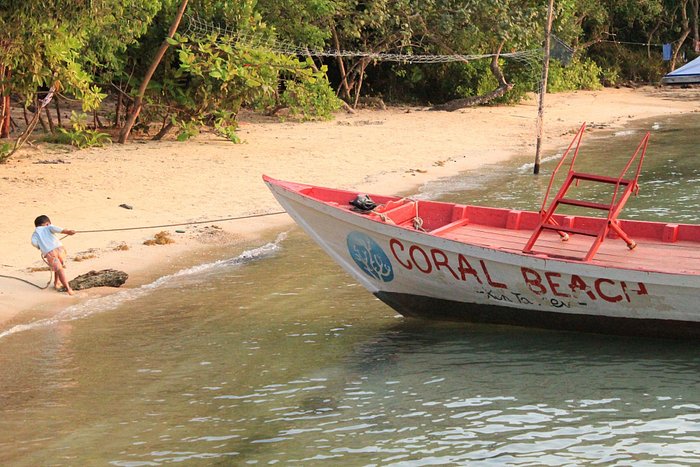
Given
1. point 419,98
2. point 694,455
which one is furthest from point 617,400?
point 419,98

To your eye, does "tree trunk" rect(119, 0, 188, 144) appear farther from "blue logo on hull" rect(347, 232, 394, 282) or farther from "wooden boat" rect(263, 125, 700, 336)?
"blue logo on hull" rect(347, 232, 394, 282)

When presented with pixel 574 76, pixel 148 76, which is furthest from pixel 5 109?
pixel 574 76

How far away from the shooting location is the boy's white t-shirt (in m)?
10.6

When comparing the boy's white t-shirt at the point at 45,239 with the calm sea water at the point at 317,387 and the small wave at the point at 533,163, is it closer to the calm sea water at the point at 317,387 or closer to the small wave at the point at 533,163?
the calm sea water at the point at 317,387

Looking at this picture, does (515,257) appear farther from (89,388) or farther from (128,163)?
(128,163)

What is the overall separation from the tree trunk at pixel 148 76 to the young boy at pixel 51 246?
8.55 metres

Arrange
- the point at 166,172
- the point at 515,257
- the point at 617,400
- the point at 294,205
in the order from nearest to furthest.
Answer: the point at 617,400
the point at 515,257
the point at 294,205
the point at 166,172

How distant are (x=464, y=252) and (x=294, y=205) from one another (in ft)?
6.44

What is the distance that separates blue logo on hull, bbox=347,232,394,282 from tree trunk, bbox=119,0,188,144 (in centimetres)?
999

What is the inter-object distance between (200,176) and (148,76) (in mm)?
3508

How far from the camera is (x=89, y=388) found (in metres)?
8.34

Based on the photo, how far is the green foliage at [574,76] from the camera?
33.7 meters

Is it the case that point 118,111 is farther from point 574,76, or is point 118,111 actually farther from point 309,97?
point 574,76

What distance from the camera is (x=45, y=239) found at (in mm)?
10672
